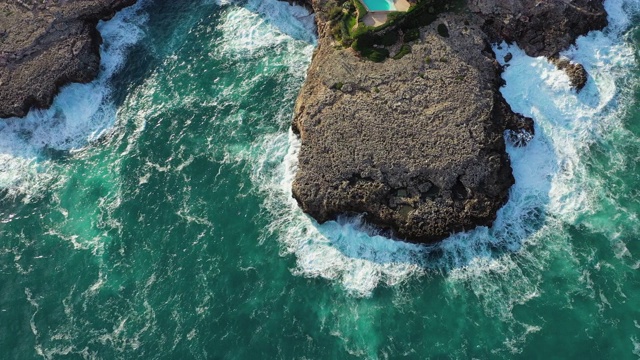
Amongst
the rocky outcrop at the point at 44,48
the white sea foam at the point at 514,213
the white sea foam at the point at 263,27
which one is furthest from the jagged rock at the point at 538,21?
the rocky outcrop at the point at 44,48

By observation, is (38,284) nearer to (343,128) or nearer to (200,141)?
(200,141)

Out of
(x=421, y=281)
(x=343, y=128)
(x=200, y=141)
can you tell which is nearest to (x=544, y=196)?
(x=421, y=281)

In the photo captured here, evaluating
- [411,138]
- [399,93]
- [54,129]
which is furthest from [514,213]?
[54,129]

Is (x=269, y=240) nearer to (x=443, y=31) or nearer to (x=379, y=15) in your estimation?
(x=379, y=15)

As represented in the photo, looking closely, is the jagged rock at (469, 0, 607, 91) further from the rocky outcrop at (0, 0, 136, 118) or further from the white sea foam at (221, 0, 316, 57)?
the rocky outcrop at (0, 0, 136, 118)

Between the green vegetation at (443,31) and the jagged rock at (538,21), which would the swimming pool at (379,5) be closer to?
the green vegetation at (443,31)
